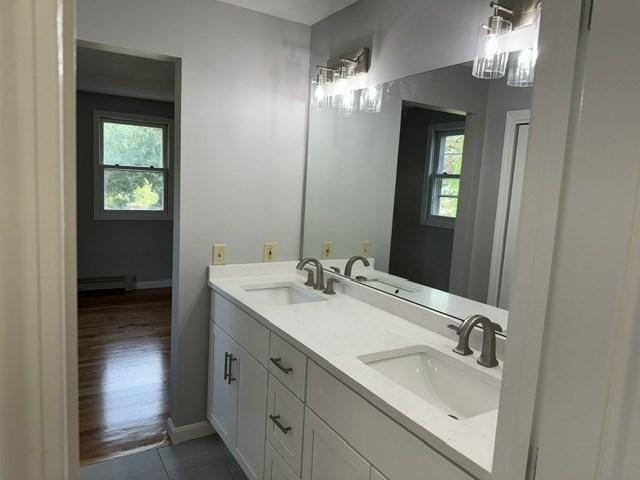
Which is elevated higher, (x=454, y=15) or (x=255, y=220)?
(x=454, y=15)

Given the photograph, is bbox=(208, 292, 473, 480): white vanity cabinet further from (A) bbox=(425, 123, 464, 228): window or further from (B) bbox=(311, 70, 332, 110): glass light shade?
(B) bbox=(311, 70, 332, 110): glass light shade

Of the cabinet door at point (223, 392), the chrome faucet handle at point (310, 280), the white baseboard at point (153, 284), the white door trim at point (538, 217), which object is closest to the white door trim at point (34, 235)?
the white door trim at point (538, 217)

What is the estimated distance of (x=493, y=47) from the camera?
1.58m

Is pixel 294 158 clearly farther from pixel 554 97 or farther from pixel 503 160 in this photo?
pixel 554 97

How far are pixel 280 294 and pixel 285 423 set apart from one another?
0.95 meters

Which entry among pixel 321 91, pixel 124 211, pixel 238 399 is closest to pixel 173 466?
pixel 238 399

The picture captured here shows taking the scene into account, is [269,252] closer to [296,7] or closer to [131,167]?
[296,7]

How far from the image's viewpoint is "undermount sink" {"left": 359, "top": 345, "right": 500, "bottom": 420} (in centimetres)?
137

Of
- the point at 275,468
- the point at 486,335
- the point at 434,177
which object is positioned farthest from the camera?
the point at 434,177

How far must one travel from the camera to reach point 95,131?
523cm

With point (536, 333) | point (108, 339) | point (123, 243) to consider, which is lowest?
point (108, 339)

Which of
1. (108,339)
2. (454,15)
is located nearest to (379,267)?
(454,15)

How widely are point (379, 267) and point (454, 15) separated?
118 cm

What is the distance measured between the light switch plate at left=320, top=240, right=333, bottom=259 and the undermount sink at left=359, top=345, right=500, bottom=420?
1.11m
